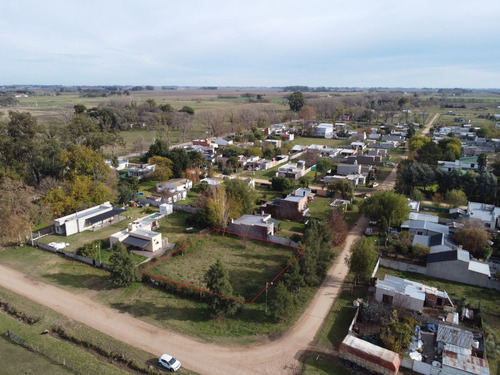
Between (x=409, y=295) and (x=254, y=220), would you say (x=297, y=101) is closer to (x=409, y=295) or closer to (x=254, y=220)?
(x=254, y=220)

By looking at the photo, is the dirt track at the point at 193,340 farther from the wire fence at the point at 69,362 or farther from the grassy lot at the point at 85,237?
the grassy lot at the point at 85,237

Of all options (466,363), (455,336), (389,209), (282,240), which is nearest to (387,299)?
(455,336)

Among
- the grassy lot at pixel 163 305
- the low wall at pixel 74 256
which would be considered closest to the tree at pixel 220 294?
the grassy lot at pixel 163 305

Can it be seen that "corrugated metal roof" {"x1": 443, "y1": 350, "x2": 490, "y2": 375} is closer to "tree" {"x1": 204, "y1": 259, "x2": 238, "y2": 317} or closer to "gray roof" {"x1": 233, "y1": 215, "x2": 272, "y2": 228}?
"tree" {"x1": 204, "y1": 259, "x2": 238, "y2": 317}

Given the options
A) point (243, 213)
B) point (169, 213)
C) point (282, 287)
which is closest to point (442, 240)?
point (282, 287)

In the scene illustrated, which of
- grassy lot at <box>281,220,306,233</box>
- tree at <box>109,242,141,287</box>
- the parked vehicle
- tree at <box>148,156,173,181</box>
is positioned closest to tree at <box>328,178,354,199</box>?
grassy lot at <box>281,220,306,233</box>

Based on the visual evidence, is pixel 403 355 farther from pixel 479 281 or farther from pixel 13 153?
pixel 13 153
